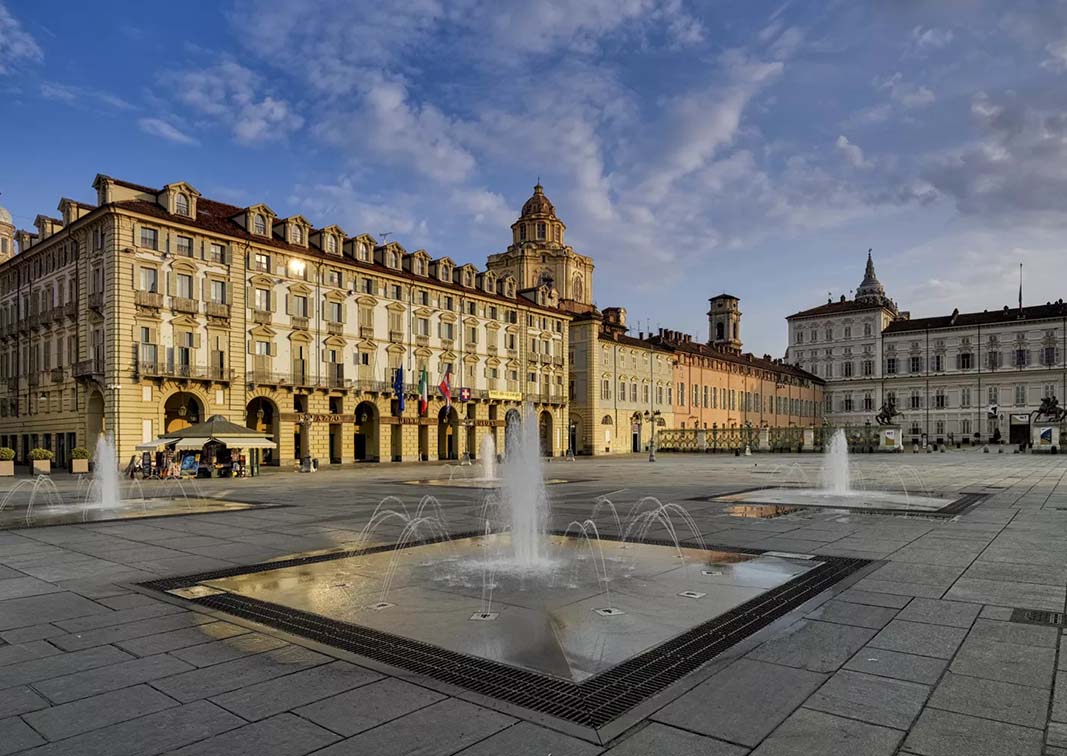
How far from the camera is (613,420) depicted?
75.9 meters

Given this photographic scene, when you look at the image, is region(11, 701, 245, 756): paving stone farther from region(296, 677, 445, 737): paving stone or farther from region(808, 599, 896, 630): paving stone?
region(808, 599, 896, 630): paving stone

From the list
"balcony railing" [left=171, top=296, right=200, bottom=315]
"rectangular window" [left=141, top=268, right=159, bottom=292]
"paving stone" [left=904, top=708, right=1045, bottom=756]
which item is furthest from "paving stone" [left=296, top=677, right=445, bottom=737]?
"balcony railing" [left=171, top=296, right=200, bottom=315]

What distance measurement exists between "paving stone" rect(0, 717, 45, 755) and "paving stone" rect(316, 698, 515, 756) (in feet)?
6.23

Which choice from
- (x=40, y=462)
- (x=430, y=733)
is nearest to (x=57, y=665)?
(x=430, y=733)

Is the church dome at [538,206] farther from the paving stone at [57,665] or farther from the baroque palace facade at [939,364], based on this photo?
the paving stone at [57,665]

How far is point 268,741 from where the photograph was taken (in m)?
4.59

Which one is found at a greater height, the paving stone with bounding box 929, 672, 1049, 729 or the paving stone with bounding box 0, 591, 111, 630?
the paving stone with bounding box 929, 672, 1049, 729

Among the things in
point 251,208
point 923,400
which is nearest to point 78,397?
point 251,208

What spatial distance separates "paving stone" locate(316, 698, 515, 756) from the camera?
4461 millimetres

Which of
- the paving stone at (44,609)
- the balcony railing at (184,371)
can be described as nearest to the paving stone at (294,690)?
the paving stone at (44,609)

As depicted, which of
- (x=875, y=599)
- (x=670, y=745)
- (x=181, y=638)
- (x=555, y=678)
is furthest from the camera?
(x=875, y=599)

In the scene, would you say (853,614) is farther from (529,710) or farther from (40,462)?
(40,462)

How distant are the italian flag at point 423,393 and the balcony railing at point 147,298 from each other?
1762 centimetres

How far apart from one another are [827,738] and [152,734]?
170 inches
